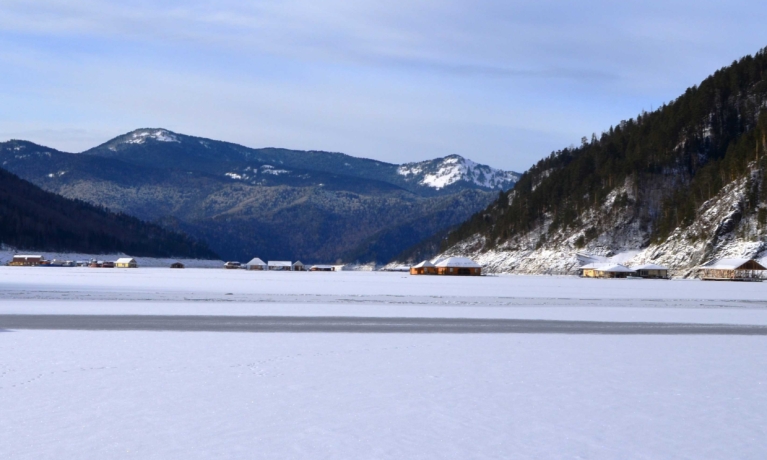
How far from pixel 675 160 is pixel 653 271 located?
1759 inches

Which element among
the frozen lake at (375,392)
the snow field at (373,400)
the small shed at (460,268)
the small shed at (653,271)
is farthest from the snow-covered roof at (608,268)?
the snow field at (373,400)

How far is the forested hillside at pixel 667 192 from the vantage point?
123 metres

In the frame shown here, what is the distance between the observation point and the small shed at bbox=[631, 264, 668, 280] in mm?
123306

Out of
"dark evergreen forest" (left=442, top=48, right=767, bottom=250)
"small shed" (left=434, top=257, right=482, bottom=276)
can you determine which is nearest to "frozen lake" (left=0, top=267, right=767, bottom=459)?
"dark evergreen forest" (left=442, top=48, right=767, bottom=250)

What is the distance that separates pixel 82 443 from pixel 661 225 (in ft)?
459

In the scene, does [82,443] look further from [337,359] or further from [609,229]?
[609,229]

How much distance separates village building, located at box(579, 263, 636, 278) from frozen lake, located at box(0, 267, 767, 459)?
327 ft

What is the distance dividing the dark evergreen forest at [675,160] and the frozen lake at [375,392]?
112 m

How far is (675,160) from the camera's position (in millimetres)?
161000

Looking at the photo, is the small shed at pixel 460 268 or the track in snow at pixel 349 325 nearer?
the track in snow at pixel 349 325

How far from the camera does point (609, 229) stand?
6053 inches

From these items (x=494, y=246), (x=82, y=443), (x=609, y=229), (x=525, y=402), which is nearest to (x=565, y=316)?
(x=525, y=402)

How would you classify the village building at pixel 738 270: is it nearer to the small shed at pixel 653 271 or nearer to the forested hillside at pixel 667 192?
the forested hillside at pixel 667 192

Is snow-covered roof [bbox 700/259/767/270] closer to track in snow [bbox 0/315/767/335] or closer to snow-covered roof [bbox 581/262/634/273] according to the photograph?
snow-covered roof [bbox 581/262/634/273]
